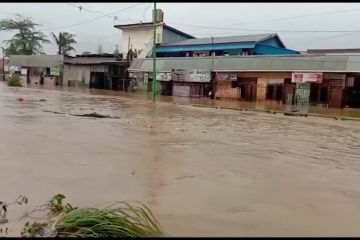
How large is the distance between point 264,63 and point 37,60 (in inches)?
1557

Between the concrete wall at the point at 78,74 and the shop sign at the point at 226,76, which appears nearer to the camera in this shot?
the shop sign at the point at 226,76

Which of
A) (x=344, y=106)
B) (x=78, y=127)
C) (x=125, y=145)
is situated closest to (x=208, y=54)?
(x=344, y=106)

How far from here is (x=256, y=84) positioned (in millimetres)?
39094

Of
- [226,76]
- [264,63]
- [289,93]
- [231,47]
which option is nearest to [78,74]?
[231,47]

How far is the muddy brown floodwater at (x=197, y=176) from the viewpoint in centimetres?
616

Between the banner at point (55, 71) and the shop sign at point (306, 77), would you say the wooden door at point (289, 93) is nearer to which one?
the shop sign at point (306, 77)

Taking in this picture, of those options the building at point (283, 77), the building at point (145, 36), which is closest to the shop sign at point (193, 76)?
the building at point (283, 77)

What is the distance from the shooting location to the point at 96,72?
187ft

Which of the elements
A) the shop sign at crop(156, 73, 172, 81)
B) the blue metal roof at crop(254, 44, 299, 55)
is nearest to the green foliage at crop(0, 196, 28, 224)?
the blue metal roof at crop(254, 44, 299, 55)

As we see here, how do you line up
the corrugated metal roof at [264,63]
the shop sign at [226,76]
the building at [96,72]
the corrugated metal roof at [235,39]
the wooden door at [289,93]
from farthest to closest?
the building at [96,72], the corrugated metal roof at [235,39], the shop sign at [226,76], the wooden door at [289,93], the corrugated metal roof at [264,63]

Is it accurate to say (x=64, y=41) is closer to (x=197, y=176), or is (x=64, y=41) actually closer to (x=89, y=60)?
(x=89, y=60)

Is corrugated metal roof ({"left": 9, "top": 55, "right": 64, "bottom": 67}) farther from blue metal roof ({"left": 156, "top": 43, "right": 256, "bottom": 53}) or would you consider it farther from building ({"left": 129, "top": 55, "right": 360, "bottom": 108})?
building ({"left": 129, "top": 55, "right": 360, "bottom": 108})

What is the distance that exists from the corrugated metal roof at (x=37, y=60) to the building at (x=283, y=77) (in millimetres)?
22668

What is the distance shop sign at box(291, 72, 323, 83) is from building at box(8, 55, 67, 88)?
36.6 m
